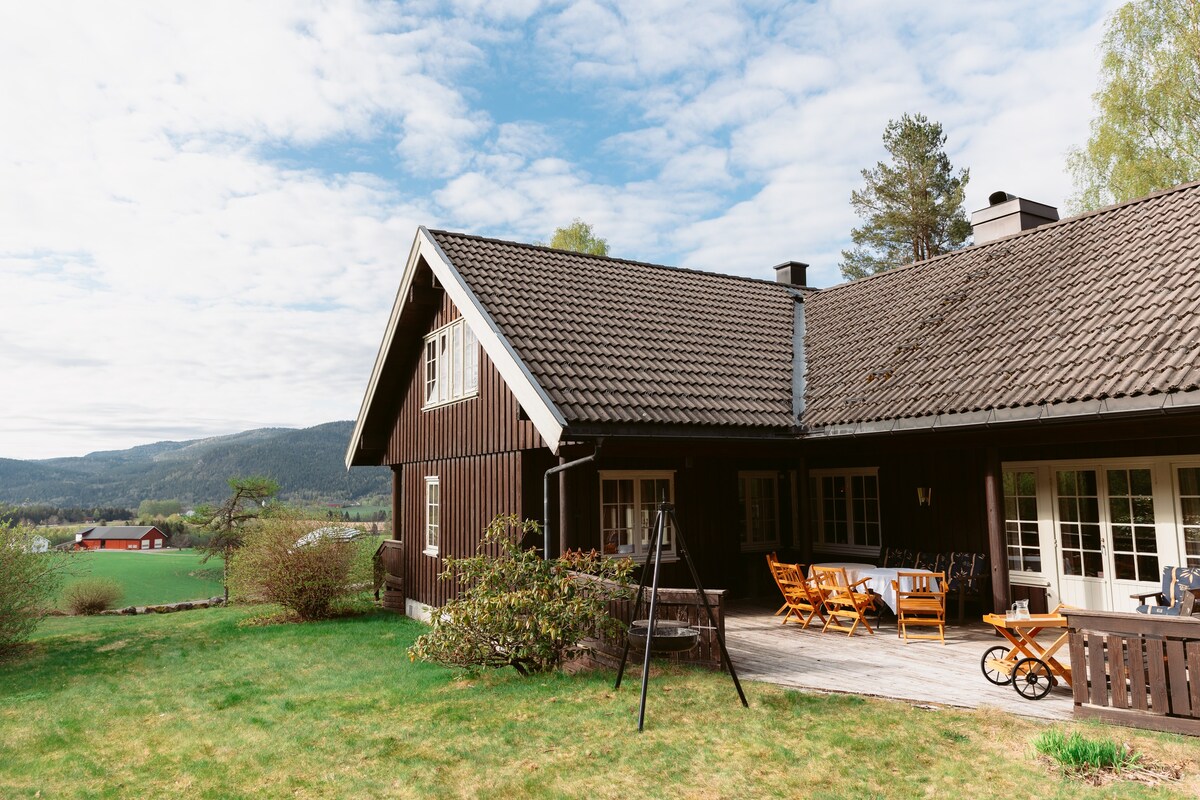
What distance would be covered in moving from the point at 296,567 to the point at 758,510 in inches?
331

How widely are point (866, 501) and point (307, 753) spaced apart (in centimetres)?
880

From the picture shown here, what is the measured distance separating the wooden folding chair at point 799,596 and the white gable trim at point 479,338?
3555mm

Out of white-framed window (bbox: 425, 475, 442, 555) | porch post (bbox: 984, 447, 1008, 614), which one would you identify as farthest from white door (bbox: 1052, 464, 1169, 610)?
white-framed window (bbox: 425, 475, 442, 555)

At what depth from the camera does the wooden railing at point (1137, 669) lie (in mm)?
5242

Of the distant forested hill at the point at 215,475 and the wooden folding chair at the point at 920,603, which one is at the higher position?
the distant forested hill at the point at 215,475

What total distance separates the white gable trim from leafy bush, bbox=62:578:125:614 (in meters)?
12.4

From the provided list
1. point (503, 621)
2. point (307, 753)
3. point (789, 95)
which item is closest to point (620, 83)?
point (789, 95)

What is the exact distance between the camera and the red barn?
60541 millimetres

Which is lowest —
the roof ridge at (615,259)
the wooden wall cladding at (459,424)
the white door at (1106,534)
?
the white door at (1106,534)

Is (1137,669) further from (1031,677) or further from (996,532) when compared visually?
(996,532)

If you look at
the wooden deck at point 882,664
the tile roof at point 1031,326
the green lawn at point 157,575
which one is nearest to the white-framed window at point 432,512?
the wooden deck at point 882,664

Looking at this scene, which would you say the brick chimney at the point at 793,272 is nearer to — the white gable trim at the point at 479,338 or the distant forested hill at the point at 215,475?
the white gable trim at the point at 479,338

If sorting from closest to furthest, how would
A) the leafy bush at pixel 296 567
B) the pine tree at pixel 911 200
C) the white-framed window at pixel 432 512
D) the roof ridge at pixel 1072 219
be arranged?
the roof ridge at pixel 1072 219
the white-framed window at pixel 432 512
the leafy bush at pixel 296 567
the pine tree at pixel 911 200

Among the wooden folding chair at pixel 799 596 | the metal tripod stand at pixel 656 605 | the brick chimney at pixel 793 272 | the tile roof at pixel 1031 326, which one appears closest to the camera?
the metal tripod stand at pixel 656 605
